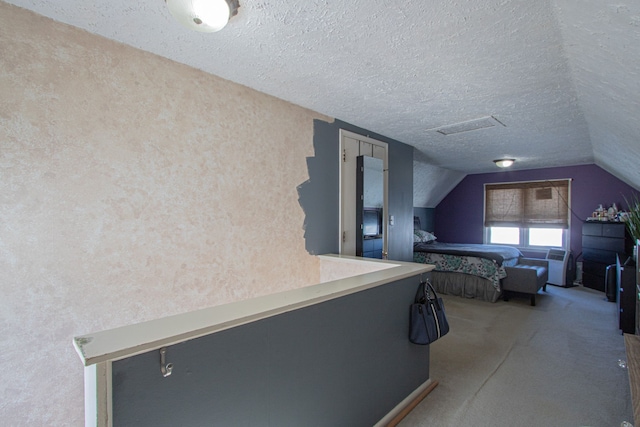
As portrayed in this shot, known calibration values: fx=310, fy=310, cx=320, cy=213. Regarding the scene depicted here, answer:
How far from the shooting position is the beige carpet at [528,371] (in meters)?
A: 1.95

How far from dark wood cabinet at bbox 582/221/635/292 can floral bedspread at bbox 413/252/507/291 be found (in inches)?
73.6

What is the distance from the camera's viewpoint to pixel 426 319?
2.00 metres

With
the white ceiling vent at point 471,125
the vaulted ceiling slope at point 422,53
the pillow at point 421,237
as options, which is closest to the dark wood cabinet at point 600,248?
the vaulted ceiling slope at point 422,53

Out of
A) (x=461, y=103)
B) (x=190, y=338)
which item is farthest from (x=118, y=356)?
(x=461, y=103)

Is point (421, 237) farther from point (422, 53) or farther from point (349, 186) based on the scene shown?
point (422, 53)

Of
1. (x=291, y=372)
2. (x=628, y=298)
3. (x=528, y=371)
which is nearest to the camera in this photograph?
(x=291, y=372)

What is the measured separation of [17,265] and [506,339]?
3.83m

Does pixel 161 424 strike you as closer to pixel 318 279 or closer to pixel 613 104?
pixel 318 279

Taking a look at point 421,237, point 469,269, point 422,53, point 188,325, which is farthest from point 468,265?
point 188,325

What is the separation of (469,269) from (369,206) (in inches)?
89.6

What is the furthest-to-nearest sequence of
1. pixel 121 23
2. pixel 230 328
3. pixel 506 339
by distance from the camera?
pixel 506 339 < pixel 121 23 < pixel 230 328

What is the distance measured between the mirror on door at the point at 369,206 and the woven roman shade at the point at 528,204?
4202 mm

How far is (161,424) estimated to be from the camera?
3.08 feet

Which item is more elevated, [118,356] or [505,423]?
[118,356]
